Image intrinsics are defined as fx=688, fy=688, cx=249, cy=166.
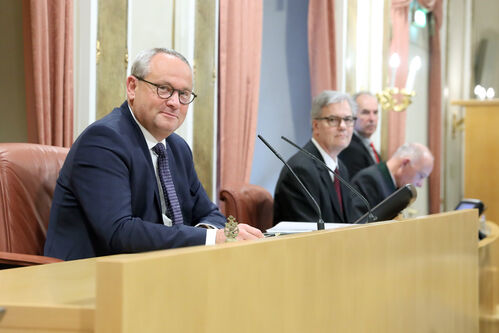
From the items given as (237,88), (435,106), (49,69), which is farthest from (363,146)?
(435,106)

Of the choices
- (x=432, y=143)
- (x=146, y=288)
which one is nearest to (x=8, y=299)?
(x=146, y=288)

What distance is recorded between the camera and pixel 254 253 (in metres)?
1.32

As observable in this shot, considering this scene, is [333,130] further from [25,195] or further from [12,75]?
[25,195]

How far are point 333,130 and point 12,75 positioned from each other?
5.96 feet

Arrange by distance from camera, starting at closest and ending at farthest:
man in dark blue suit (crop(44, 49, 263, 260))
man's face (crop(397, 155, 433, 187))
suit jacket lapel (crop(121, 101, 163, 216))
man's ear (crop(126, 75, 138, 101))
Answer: man in dark blue suit (crop(44, 49, 263, 260))
suit jacket lapel (crop(121, 101, 163, 216))
man's ear (crop(126, 75, 138, 101))
man's face (crop(397, 155, 433, 187))

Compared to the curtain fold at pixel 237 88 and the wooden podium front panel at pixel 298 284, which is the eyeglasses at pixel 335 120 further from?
the wooden podium front panel at pixel 298 284

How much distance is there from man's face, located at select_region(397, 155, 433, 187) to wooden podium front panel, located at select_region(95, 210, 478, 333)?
221 centimetres

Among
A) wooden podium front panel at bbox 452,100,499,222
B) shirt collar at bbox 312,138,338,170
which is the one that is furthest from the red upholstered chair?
wooden podium front panel at bbox 452,100,499,222

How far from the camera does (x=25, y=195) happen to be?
2.61 meters

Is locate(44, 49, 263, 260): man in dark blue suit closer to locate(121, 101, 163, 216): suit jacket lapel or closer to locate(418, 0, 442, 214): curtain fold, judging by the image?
locate(121, 101, 163, 216): suit jacket lapel

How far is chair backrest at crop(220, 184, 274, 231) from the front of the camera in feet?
11.6

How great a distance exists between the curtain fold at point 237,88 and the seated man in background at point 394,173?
852 mm

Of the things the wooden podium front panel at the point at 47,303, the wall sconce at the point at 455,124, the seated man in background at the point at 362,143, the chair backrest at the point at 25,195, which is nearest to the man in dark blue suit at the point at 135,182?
the chair backrest at the point at 25,195

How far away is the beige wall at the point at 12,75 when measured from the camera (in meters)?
3.75
